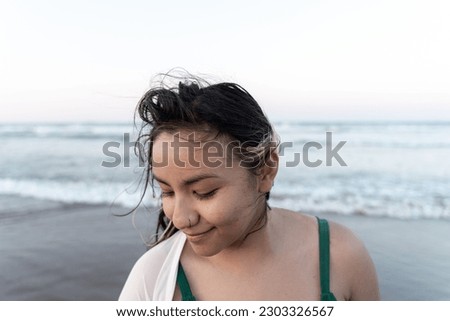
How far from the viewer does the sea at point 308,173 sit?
5527 millimetres

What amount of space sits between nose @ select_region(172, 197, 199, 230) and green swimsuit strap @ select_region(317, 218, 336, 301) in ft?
1.60

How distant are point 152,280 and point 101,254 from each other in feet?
8.60

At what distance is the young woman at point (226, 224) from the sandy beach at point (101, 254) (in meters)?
1.93

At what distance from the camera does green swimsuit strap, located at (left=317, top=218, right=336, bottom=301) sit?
1618 millimetres

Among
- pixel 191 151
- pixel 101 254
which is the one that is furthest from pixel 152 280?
pixel 101 254

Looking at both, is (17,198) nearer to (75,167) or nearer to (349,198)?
(75,167)

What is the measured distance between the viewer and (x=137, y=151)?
189cm

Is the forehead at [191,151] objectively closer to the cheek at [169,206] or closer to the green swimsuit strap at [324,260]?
the cheek at [169,206]

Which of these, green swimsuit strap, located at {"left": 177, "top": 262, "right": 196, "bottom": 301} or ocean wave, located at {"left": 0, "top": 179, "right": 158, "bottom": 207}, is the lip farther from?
ocean wave, located at {"left": 0, "top": 179, "right": 158, "bottom": 207}

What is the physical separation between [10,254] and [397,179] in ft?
16.0

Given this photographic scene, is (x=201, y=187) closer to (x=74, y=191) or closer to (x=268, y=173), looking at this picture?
(x=268, y=173)

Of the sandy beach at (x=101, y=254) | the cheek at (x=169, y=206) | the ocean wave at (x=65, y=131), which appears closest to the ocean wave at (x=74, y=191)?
A: the sandy beach at (x=101, y=254)

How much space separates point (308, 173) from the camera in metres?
6.80

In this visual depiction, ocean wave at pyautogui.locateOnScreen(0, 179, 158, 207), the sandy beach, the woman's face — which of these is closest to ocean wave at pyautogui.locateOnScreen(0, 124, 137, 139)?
ocean wave at pyautogui.locateOnScreen(0, 179, 158, 207)
